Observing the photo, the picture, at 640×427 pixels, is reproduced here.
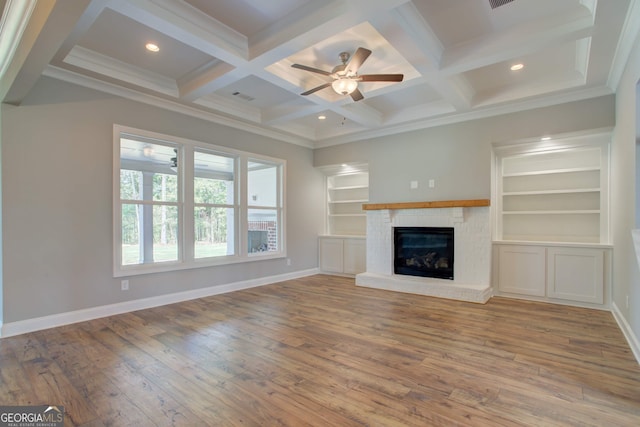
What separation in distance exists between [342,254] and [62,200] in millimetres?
4642

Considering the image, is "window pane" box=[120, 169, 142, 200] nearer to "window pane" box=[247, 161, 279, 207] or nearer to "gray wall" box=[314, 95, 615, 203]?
"window pane" box=[247, 161, 279, 207]

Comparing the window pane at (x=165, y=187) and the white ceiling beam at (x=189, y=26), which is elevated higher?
the white ceiling beam at (x=189, y=26)

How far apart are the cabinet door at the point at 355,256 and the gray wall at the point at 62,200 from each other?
3337 mm

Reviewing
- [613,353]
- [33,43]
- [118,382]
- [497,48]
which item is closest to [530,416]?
[613,353]

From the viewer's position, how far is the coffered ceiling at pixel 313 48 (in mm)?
2582

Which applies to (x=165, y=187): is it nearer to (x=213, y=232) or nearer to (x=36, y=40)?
(x=213, y=232)

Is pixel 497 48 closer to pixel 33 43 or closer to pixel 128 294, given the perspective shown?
pixel 33 43

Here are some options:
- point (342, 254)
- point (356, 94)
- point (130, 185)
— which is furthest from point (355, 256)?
point (130, 185)

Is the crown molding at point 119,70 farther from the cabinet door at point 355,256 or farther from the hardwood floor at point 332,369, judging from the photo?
the cabinet door at point 355,256

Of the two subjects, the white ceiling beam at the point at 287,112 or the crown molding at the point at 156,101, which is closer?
the crown molding at the point at 156,101

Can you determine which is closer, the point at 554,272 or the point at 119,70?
the point at 119,70

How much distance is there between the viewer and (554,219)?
474 cm

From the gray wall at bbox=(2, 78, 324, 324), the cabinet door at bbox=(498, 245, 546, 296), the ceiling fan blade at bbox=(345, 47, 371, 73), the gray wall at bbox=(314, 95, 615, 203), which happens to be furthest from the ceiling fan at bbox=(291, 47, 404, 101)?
the cabinet door at bbox=(498, 245, 546, 296)

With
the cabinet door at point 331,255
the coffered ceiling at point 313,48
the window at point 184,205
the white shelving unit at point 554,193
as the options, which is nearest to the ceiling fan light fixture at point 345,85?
the coffered ceiling at point 313,48
